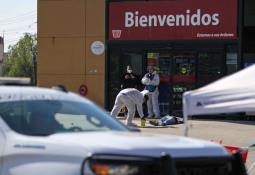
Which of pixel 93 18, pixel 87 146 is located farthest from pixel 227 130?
pixel 87 146

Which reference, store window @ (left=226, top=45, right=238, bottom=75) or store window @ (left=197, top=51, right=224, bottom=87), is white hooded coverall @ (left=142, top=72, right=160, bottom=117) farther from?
store window @ (left=226, top=45, right=238, bottom=75)

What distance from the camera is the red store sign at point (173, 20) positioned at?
2292cm

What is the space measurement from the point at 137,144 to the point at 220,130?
539 inches

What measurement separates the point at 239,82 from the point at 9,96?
7.70 feet

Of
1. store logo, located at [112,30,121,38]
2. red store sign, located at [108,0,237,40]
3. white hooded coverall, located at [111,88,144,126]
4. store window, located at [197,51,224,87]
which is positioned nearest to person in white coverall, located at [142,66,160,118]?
store window, located at [197,51,224,87]

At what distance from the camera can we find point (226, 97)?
6.03 metres

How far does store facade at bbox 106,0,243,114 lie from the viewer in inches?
902

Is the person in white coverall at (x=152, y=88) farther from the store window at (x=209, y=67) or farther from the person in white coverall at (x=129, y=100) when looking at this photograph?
the person in white coverall at (x=129, y=100)

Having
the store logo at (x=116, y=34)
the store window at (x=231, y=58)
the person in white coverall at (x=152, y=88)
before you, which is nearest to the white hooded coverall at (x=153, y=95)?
the person in white coverall at (x=152, y=88)

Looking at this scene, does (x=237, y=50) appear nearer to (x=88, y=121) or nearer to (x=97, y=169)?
(x=88, y=121)

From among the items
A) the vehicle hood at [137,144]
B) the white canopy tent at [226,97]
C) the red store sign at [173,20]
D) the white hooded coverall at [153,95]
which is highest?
the red store sign at [173,20]

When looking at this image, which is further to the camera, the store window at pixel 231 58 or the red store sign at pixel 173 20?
the red store sign at pixel 173 20

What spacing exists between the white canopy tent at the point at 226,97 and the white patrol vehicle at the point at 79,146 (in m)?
0.35

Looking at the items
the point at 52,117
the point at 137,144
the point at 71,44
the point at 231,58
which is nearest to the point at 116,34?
the point at 71,44
